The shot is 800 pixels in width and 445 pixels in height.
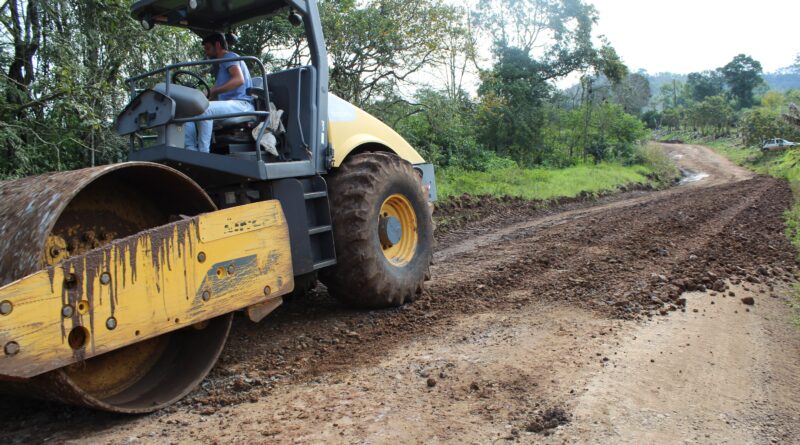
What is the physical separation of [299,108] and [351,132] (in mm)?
640

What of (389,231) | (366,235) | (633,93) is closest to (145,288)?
(366,235)

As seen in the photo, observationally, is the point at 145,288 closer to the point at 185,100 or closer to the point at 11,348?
the point at 11,348

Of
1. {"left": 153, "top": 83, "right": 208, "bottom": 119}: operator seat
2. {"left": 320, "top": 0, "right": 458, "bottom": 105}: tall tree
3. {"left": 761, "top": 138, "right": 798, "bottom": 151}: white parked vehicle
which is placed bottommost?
{"left": 761, "top": 138, "right": 798, "bottom": 151}: white parked vehicle

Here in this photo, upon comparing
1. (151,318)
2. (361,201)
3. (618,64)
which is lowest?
(151,318)

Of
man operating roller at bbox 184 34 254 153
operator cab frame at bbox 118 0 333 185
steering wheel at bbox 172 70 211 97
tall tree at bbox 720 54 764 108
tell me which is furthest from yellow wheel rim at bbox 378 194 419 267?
tall tree at bbox 720 54 764 108

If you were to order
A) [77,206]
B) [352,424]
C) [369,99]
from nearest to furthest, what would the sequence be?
[352,424] < [77,206] < [369,99]

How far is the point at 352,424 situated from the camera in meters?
3.17

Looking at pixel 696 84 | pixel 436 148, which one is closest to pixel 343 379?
pixel 436 148

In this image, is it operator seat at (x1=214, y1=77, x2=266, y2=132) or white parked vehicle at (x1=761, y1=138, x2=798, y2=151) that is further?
white parked vehicle at (x1=761, y1=138, x2=798, y2=151)

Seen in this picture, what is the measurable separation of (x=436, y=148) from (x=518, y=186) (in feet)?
10.7

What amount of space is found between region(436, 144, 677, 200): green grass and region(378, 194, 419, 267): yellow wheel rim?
7.90m

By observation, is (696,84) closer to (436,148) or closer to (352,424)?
(436,148)

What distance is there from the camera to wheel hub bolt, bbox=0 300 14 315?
8.56ft

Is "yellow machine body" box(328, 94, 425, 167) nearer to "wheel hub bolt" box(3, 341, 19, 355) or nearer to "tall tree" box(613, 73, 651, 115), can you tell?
"wheel hub bolt" box(3, 341, 19, 355)
